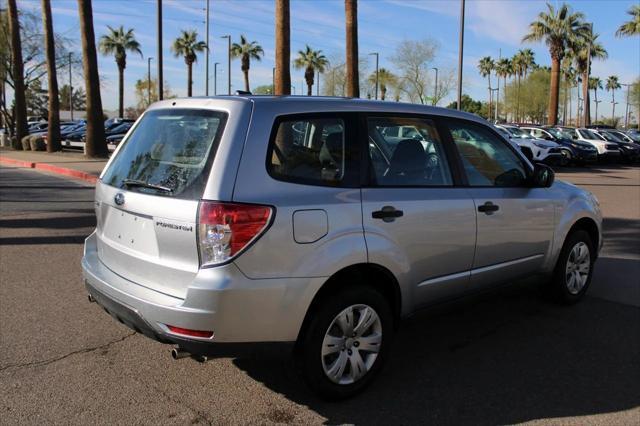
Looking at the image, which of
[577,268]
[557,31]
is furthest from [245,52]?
[577,268]

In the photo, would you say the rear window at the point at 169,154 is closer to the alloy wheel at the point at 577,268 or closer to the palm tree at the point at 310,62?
the alloy wheel at the point at 577,268

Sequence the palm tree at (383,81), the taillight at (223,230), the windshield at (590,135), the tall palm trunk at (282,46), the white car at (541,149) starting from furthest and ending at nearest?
1. the palm tree at (383,81)
2. the windshield at (590,135)
3. the white car at (541,149)
4. the tall palm trunk at (282,46)
5. the taillight at (223,230)

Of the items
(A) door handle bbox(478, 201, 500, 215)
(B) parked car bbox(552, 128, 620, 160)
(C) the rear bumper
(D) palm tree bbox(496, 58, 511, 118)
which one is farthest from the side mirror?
(D) palm tree bbox(496, 58, 511, 118)

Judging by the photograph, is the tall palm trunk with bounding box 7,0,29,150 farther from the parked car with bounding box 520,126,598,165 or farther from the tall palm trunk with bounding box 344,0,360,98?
the parked car with bounding box 520,126,598,165

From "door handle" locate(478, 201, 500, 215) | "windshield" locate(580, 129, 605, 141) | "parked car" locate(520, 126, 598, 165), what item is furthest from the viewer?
"windshield" locate(580, 129, 605, 141)

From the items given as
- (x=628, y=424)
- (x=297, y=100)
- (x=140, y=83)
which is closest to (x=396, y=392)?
(x=628, y=424)

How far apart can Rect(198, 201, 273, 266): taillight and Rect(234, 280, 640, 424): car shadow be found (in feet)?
2.40

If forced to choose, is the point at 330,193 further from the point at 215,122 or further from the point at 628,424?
the point at 628,424

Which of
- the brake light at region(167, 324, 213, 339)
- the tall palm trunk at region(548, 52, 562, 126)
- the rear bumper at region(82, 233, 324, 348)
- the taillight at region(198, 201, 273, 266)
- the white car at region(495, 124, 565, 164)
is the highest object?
the tall palm trunk at region(548, 52, 562, 126)

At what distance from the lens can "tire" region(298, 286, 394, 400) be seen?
134 inches

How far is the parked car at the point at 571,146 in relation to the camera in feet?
88.0

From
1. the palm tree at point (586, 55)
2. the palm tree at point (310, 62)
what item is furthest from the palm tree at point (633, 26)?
the palm tree at point (310, 62)

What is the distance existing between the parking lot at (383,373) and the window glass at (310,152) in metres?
1.08

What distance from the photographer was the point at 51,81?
25219 mm
